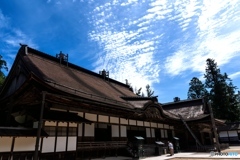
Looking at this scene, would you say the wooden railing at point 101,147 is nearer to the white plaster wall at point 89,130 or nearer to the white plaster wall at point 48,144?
the white plaster wall at point 89,130

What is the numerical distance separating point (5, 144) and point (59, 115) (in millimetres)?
2706

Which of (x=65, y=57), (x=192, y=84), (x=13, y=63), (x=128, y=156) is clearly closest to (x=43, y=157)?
(x=128, y=156)

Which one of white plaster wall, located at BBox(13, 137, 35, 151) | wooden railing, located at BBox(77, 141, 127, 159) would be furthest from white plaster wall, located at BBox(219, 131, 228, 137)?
white plaster wall, located at BBox(13, 137, 35, 151)

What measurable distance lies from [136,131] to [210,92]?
→ 29.7m

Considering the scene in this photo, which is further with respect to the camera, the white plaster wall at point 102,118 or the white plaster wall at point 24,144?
the white plaster wall at point 102,118

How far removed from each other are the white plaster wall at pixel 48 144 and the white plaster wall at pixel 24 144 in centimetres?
57

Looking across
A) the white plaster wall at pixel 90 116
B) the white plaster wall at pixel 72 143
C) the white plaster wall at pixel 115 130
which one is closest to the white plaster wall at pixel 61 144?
the white plaster wall at pixel 72 143

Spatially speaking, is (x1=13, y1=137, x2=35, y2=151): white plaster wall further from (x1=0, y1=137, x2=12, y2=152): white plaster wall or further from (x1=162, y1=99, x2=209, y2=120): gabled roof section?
(x1=162, y1=99, x2=209, y2=120): gabled roof section

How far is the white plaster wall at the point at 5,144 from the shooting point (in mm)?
7363

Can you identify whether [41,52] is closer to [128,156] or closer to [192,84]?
[128,156]

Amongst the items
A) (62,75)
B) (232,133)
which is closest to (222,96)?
(232,133)

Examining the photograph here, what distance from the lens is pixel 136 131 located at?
16.1m

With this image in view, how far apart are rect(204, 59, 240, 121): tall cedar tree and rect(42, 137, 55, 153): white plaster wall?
118ft

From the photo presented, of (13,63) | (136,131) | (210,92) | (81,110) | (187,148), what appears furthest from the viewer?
(210,92)
